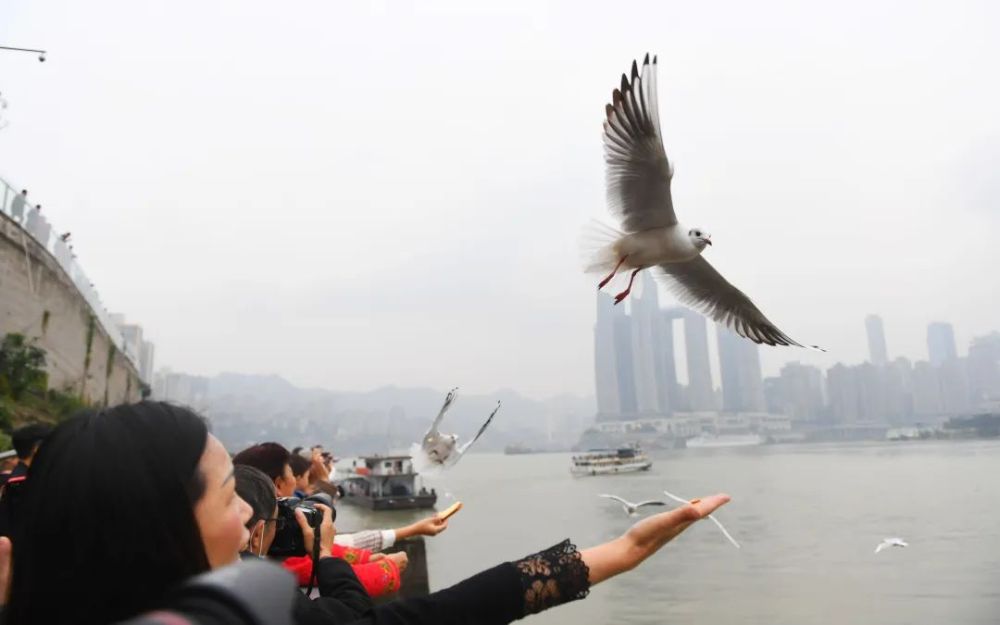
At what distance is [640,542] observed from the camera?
1.44 m

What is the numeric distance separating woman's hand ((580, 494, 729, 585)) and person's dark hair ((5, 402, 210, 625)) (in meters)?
0.72

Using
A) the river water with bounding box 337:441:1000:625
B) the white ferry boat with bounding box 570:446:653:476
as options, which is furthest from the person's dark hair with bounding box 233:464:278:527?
the white ferry boat with bounding box 570:446:653:476

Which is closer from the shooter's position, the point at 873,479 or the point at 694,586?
the point at 694,586

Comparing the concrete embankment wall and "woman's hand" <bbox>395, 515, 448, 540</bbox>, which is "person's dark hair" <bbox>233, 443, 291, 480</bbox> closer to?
"woman's hand" <bbox>395, 515, 448, 540</bbox>

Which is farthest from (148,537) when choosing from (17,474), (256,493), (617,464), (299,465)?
(617,464)

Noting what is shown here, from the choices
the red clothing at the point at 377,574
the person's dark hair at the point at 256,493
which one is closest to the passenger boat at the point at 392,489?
the red clothing at the point at 377,574

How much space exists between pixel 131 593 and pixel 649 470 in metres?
61.1

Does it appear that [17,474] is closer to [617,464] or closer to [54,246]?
[54,246]

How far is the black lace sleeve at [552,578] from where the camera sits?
130 cm

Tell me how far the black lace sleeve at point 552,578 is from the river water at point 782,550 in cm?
1285

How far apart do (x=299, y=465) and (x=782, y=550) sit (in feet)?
73.1

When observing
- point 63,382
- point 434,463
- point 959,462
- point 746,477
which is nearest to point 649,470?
point 746,477

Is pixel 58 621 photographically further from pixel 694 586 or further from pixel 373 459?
pixel 373 459

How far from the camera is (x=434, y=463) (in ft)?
9.62
